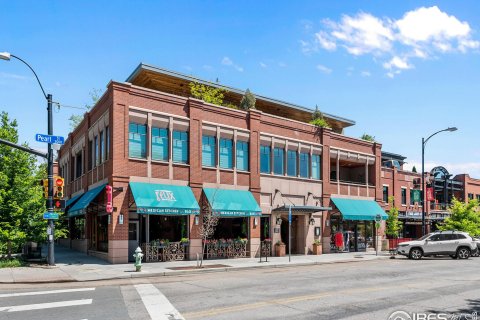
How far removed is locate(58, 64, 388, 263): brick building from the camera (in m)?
25.2

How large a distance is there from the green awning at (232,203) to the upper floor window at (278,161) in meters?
3.65

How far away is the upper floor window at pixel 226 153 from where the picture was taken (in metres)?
29.3

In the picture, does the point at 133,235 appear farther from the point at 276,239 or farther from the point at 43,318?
the point at 43,318

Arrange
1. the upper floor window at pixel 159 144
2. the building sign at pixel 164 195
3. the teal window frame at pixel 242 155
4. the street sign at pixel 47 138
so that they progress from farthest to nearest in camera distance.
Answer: the teal window frame at pixel 242 155 → the upper floor window at pixel 159 144 → the building sign at pixel 164 195 → the street sign at pixel 47 138

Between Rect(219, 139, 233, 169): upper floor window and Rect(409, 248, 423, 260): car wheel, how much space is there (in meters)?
13.1

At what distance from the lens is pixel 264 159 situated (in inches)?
1244

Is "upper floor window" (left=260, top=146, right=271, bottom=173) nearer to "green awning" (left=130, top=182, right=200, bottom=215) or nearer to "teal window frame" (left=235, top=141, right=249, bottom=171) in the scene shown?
"teal window frame" (left=235, top=141, right=249, bottom=171)

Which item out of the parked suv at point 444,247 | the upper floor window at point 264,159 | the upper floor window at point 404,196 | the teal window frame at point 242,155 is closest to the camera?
the parked suv at point 444,247

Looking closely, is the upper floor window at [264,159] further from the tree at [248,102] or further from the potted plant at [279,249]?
the potted plant at [279,249]

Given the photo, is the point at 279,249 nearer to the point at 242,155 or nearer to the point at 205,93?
the point at 242,155

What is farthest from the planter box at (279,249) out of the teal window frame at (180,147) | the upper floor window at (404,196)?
the upper floor window at (404,196)

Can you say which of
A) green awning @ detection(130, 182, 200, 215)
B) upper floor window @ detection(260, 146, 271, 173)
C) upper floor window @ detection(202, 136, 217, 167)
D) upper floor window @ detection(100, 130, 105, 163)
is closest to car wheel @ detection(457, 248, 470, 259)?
upper floor window @ detection(260, 146, 271, 173)

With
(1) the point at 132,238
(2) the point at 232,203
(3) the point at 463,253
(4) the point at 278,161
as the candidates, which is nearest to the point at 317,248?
(4) the point at 278,161

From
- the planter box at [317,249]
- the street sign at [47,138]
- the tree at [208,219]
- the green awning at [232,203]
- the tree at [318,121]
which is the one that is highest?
A: the tree at [318,121]
